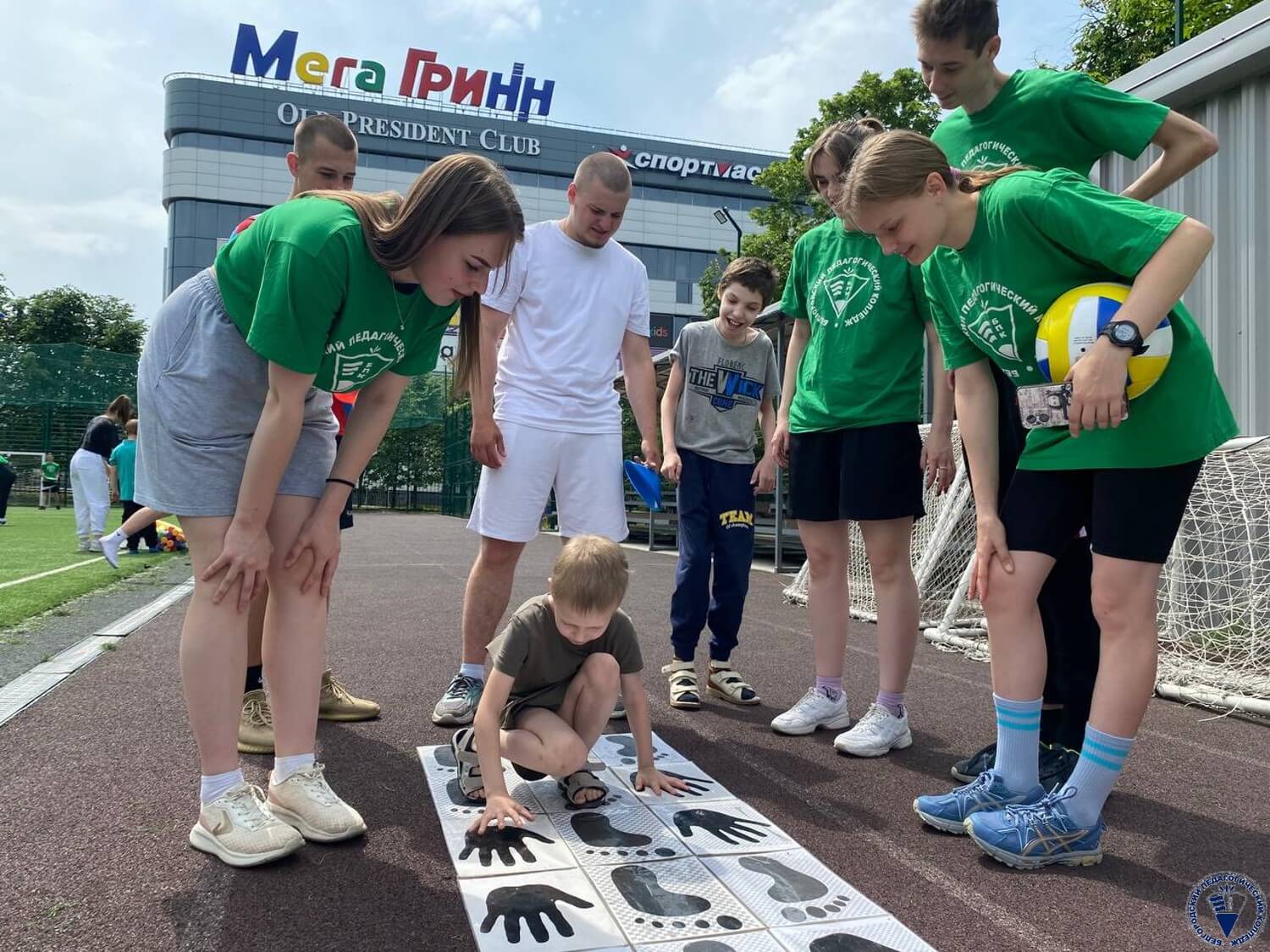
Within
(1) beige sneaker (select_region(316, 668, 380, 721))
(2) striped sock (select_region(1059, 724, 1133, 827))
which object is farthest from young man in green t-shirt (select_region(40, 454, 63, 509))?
(2) striped sock (select_region(1059, 724, 1133, 827))

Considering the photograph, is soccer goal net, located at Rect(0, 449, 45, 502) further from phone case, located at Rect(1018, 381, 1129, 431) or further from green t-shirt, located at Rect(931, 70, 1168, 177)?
phone case, located at Rect(1018, 381, 1129, 431)

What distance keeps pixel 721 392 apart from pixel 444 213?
7.11 feet

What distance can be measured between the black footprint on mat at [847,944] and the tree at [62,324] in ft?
162

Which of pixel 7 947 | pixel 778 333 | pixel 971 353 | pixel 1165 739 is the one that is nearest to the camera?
pixel 7 947

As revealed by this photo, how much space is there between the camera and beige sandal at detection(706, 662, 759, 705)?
3803 millimetres

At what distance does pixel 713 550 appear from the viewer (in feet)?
13.3

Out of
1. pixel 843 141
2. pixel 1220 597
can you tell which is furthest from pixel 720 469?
pixel 1220 597

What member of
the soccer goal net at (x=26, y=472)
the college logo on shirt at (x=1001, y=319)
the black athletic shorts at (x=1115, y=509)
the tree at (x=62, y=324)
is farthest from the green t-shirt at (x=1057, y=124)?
the tree at (x=62, y=324)

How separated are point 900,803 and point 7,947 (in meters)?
2.09

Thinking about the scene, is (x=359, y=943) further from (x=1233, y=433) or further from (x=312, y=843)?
(x=1233, y=433)

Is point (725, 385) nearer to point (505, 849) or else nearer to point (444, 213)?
Answer: point (444, 213)

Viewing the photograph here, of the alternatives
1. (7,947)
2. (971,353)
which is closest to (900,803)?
(971,353)

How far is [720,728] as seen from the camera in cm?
341

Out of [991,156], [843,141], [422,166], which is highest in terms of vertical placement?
[422,166]
